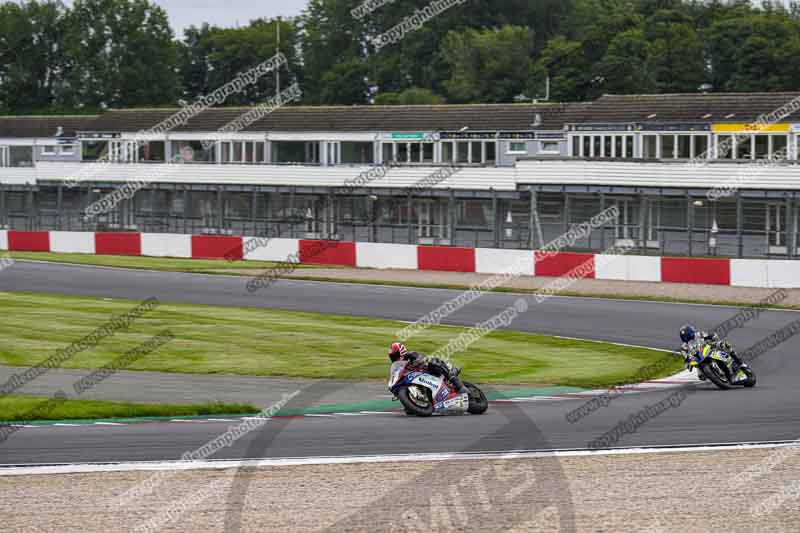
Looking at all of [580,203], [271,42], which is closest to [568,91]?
Answer: [580,203]

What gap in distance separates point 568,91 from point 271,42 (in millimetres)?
46783

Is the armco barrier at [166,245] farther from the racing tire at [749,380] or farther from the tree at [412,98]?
the tree at [412,98]

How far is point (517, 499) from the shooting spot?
47.3 ft

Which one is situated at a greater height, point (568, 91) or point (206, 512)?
point (568, 91)

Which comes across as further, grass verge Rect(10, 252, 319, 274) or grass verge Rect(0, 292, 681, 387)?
grass verge Rect(10, 252, 319, 274)

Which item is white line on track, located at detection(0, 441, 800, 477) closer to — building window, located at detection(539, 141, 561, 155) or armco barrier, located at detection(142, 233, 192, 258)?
armco barrier, located at detection(142, 233, 192, 258)

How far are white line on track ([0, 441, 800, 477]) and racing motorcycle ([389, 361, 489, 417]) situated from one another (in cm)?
266

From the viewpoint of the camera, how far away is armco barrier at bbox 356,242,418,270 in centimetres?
4600

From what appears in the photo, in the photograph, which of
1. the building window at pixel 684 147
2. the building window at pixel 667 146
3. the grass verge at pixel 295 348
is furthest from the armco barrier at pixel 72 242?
the building window at pixel 684 147

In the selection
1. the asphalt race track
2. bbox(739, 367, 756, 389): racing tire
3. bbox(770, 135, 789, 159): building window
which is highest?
bbox(770, 135, 789, 159): building window

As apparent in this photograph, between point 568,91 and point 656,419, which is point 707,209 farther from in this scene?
point 568,91

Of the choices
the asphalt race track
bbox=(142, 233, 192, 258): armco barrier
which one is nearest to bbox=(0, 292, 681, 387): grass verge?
the asphalt race track

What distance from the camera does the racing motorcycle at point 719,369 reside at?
72.5ft

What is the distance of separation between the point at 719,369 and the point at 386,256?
83.0 ft
